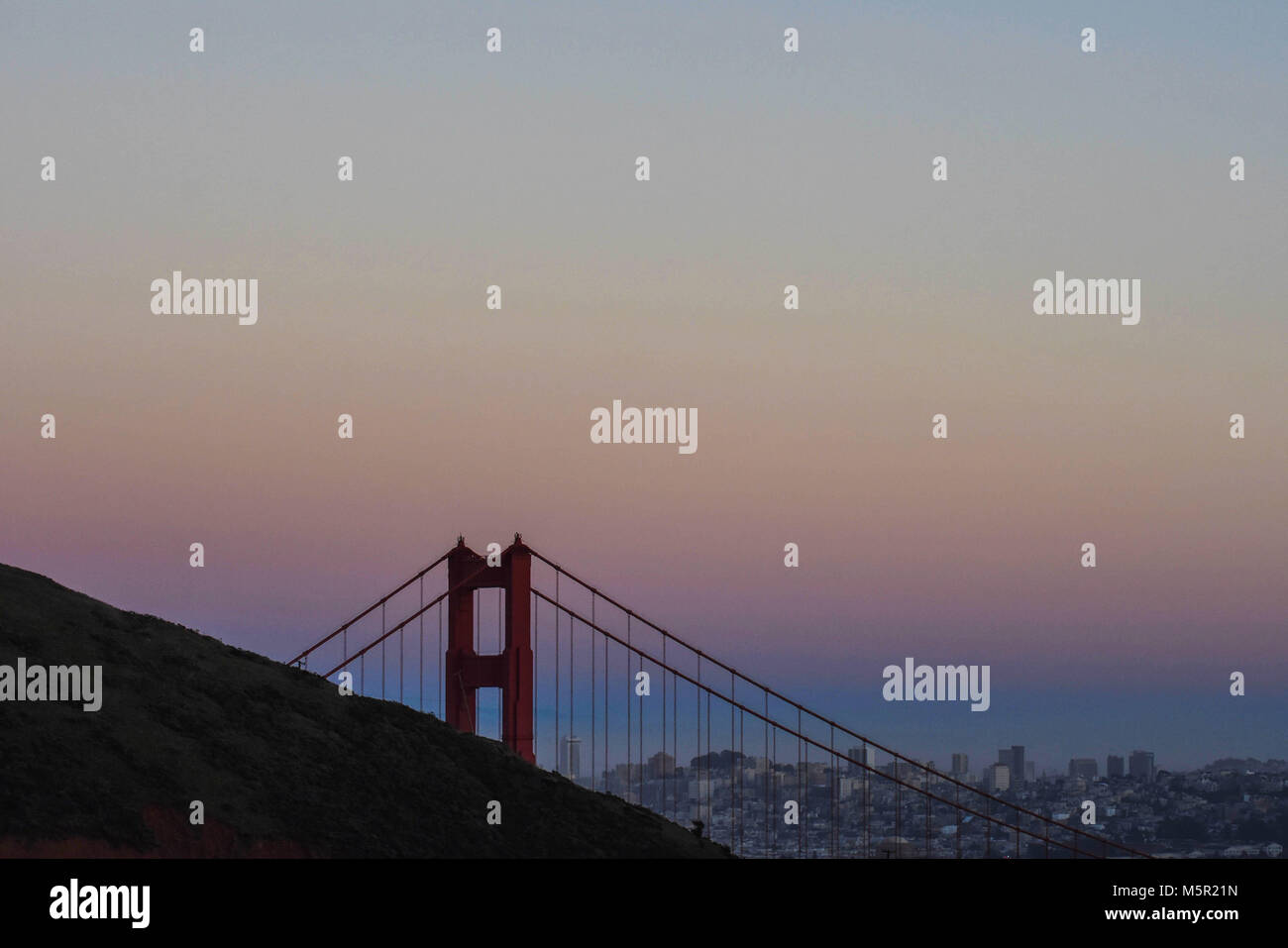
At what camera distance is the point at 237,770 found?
4966 centimetres

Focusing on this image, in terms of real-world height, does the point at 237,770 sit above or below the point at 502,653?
below

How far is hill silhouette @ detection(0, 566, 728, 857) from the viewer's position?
4541 cm

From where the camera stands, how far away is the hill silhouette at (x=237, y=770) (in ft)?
149

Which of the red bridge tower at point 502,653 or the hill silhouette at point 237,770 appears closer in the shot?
the hill silhouette at point 237,770

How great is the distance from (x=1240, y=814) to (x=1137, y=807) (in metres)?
14.5

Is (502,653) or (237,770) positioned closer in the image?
(237,770)

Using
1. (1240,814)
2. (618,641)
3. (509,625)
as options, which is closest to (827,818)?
(1240,814)

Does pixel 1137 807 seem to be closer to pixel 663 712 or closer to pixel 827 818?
pixel 827 818

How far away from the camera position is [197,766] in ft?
160

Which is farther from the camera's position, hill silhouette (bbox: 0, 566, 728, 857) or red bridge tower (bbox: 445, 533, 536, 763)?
red bridge tower (bbox: 445, 533, 536, 763)
